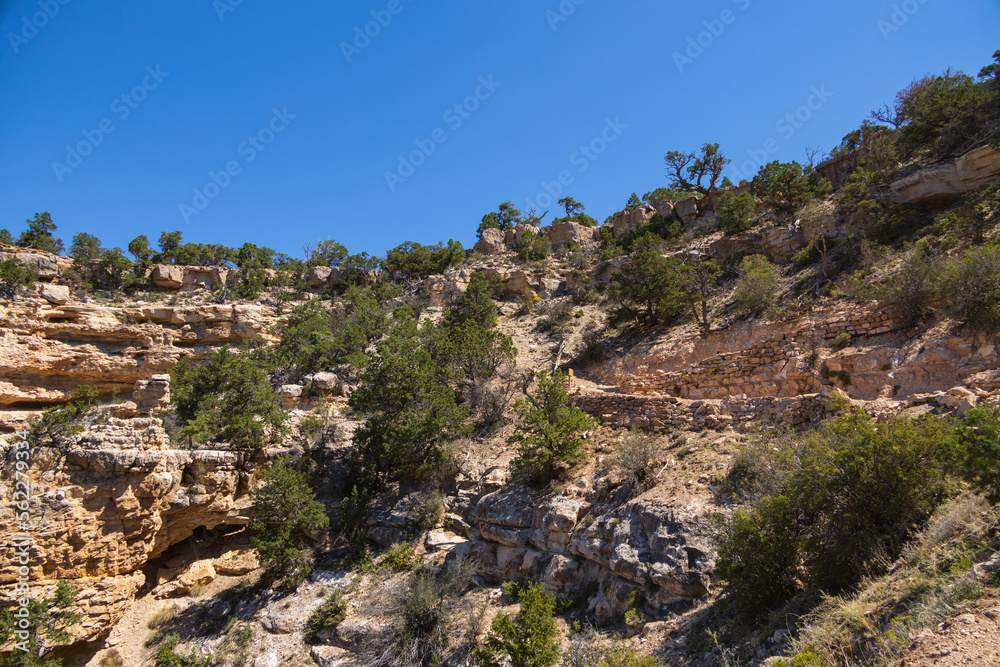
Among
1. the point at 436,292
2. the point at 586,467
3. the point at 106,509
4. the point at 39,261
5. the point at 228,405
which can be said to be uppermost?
the point at 39,261

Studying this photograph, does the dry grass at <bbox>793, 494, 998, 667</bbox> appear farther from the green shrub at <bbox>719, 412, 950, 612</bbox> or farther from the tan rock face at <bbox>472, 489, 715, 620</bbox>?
the tan rock face at <bbox>472, 489, 715, 620</bbox>

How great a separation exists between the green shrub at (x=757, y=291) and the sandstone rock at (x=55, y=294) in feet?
109

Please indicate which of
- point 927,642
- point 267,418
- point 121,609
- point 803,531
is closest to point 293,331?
point 267,418

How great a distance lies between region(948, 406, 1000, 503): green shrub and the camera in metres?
4.80

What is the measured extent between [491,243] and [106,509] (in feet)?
92.4

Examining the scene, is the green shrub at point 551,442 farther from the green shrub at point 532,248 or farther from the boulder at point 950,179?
the green shrub at point 532,248

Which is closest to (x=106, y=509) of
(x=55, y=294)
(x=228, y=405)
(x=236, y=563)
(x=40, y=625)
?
(x=40, y=625)

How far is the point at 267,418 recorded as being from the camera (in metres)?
14.5

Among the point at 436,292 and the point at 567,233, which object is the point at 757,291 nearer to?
the point at 436,292

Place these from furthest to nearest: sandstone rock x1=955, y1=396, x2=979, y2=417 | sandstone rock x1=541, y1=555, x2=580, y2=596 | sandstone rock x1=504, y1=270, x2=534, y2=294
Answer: sandstone rock x1=504, y1=270, x2=534, y2=294 < sandstone rock x1=541, y1=555, x2=580, y2=596 < sandstone rock x1=955, y1=396, x2=979, y2=417

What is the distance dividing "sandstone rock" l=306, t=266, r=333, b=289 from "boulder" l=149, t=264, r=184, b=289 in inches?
339

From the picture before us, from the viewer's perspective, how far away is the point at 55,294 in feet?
79.1

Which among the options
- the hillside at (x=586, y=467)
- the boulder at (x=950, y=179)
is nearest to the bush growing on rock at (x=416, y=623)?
the hillside at (x=586, y=467)

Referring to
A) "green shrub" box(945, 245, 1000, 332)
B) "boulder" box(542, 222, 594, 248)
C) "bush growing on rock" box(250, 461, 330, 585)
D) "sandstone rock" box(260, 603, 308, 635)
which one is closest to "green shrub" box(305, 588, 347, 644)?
Answer: "sandstone rock" box(260, 603, 308, 635)
